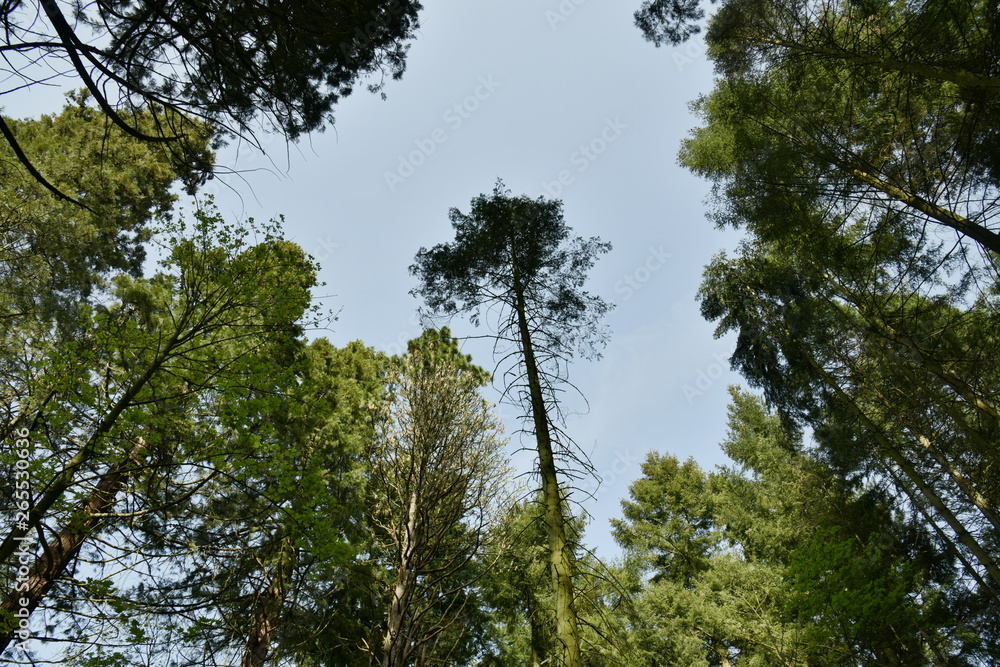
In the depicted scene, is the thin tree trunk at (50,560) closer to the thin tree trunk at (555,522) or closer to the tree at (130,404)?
the tree at (130,404)

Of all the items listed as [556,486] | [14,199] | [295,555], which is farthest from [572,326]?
[14,199]

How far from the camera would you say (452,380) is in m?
6.96

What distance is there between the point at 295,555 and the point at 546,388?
4.81 m

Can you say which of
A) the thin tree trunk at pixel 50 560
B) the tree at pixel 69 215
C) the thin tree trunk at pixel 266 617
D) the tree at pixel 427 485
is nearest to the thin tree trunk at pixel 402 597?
the tree at pixel 427 485

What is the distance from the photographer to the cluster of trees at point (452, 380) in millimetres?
3488

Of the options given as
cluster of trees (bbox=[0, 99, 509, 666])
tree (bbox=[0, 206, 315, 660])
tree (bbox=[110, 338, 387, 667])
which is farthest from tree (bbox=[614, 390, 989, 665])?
tree (bbox=[0, 206, 315, 660])

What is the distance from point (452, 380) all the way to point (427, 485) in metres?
1.71

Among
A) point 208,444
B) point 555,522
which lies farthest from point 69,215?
point 555,522

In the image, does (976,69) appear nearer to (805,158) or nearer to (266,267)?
(805,158)

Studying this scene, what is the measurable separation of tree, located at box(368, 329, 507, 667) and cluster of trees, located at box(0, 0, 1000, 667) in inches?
2.1

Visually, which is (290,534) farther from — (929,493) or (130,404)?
(929,493)

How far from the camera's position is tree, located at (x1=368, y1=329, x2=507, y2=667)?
4961 millimetres

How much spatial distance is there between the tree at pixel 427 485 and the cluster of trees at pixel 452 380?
0.18 feet

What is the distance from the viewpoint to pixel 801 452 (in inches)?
524
